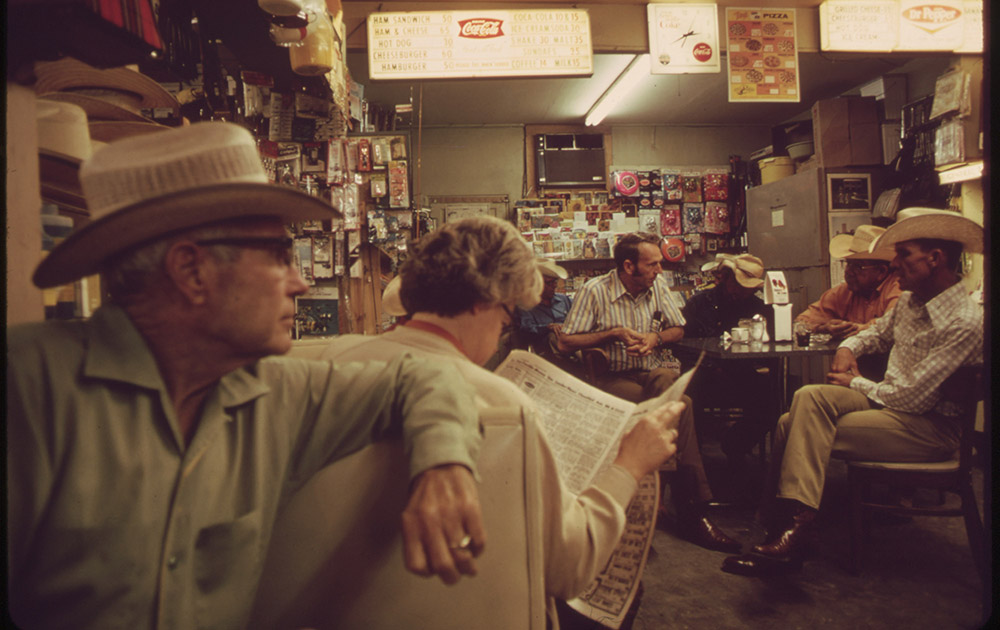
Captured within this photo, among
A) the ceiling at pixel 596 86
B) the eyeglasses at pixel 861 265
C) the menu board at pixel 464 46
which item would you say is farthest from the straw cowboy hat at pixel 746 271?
the menu board at pixel 464 46

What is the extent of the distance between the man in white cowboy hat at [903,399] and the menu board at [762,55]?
1.87m

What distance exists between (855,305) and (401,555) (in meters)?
4.23

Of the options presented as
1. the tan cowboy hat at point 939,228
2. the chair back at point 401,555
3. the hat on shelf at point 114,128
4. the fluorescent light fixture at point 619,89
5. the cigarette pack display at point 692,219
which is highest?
the fluorescent light fixture at point 619,89

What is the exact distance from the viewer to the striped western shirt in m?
3.77

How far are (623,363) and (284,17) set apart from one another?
2.69 m

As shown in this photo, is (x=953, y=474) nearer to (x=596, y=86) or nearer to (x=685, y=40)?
(x=685, y=40)

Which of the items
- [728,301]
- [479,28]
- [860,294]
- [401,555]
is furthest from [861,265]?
[401,555]

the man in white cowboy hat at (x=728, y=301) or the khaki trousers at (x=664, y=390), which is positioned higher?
the man in white cowboy hat at (x=728, y=301)

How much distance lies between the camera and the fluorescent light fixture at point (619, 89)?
5.85m

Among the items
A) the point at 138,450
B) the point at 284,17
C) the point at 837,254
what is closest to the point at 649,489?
the point at 138,450

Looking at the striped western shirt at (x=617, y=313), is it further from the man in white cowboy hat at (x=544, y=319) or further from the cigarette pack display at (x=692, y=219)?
the cigarette pack display at (x=692, y=219)

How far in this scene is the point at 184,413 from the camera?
91 cm

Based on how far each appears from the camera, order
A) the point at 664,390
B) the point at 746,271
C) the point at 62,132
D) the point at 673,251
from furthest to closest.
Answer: the point at 673,251, the point at 746,271, the point at 664,390, the point at 62,132

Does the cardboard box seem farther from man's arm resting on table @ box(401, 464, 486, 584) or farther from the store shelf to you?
man's arm resting on table @ box(401, 464, 486, 584)
